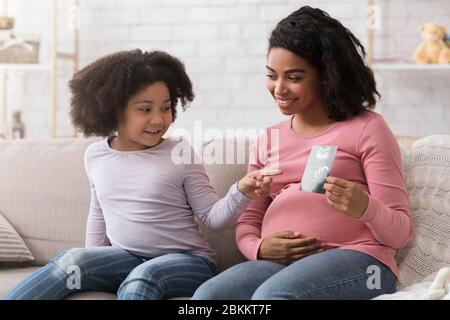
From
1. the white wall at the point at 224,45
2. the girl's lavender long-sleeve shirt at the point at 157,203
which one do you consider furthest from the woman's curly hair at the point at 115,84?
the white wall at the point at 224,45

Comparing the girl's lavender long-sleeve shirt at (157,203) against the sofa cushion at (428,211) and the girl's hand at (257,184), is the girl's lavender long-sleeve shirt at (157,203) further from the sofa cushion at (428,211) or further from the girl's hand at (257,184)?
the sofa cushion at (428,211)

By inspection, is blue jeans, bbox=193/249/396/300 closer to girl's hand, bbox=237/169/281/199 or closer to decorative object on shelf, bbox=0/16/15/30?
girl's hand, bbox=237/169/281/199

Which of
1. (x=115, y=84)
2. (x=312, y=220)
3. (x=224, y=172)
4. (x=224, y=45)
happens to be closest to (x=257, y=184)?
(x=312, y=220)

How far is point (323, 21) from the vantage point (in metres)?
1.84

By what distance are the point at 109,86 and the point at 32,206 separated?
0.49 metres

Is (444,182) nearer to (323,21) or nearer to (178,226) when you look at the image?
(323,21)

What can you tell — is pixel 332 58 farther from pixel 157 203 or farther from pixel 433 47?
pixel 433 47

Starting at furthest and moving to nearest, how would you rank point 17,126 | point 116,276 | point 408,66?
point 17,126, point 408,66, point 116,276

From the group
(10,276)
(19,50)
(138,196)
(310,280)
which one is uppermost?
(19,50)

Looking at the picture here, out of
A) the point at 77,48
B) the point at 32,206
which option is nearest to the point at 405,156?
the point at 32,206

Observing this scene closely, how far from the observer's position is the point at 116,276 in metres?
1.81

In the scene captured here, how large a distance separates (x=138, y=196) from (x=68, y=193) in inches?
14.9
